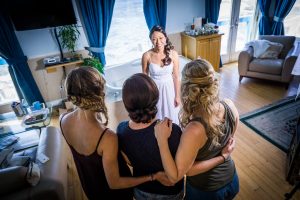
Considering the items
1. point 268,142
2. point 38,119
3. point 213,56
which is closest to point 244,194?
point 268,142

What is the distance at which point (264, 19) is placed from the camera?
15.8 ft

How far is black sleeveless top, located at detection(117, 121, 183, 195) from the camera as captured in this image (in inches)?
38.5

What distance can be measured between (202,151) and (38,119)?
98.7 inches

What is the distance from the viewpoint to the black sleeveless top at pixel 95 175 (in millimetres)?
1138

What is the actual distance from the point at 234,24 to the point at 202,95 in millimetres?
4442

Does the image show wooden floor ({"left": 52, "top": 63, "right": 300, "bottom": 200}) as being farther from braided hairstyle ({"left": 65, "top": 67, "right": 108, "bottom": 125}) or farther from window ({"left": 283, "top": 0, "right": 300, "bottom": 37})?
window ({"left": 283, "top": 0, "right": 300, "bottom": 37})

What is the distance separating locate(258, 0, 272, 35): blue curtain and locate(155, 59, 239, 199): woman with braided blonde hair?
15.1 feet

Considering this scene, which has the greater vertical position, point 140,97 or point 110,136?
point 140,97

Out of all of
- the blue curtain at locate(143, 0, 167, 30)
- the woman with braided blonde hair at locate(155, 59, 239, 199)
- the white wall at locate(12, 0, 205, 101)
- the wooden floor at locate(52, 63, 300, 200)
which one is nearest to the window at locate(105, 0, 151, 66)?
the blue curtain at locate(143, 0, 167, 30)

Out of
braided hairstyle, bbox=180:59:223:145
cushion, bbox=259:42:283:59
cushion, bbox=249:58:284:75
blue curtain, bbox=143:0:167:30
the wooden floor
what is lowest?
the wooden floor

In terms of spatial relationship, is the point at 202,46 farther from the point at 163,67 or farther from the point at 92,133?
the point at 92,133

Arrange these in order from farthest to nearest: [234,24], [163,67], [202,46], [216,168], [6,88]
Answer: [234,24], [202,46], [6,88], [163,67], [216,168]

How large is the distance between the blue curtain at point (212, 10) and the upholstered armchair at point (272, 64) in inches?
37.2

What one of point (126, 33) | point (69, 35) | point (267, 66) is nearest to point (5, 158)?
point (69, 35)
